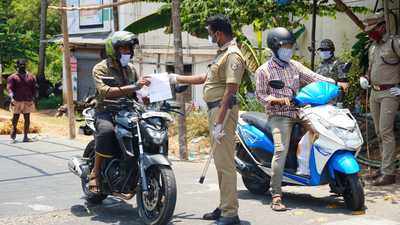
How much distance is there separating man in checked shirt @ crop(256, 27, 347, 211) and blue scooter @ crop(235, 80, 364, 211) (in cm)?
13

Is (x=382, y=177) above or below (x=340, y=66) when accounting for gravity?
below

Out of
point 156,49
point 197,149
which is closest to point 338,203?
point 197,149

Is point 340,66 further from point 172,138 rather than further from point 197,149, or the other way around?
point 172,138

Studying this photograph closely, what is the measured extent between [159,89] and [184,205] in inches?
57.2

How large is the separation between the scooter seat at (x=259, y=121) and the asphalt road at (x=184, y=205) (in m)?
0.80

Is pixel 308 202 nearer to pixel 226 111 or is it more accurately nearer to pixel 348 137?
pixel 348 137

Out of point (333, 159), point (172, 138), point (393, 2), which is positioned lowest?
point (172, 138)

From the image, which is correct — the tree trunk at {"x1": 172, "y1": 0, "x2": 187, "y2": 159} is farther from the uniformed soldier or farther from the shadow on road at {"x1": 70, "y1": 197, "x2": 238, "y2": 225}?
the shadow on road at {"x1": 70, "y1": 197, "x2": 238, "y2": 225}

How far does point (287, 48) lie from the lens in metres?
6.12

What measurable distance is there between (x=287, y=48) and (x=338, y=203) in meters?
1.79

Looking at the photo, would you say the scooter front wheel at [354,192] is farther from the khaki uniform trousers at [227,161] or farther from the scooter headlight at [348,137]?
the khaki uniform trousers at [227,161]

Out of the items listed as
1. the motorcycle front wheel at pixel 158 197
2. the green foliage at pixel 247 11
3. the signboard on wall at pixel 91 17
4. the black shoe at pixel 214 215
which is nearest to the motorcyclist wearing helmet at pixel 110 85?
the motorcycle front wheel at pixel 158 197

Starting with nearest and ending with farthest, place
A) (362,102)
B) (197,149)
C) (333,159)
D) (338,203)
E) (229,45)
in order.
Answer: (229,45)
(333,159)
(338,203)
(362,102)
(197,149)

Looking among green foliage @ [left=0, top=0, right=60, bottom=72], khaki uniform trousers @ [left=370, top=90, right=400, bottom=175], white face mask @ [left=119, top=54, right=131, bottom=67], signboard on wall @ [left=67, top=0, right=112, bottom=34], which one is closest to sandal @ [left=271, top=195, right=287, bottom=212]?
khaki uniform trousers @ [left=370, top=90, right=400, bottom=175]
